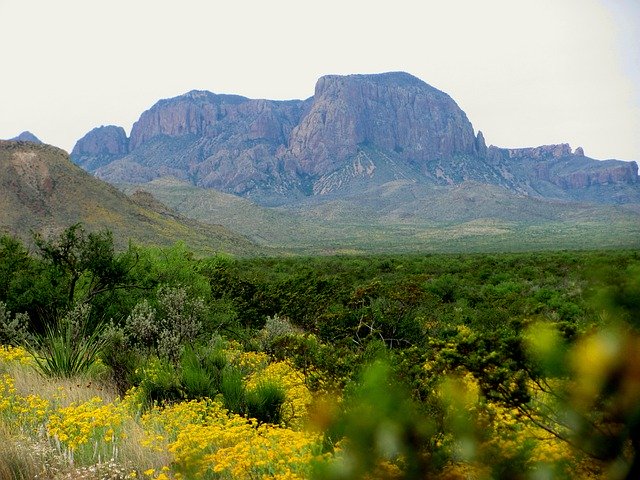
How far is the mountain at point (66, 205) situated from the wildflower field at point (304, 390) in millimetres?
58794

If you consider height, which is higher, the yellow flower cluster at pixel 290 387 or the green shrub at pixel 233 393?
the green shrub at pixel 233 393

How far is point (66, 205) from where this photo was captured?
74438 millimetres

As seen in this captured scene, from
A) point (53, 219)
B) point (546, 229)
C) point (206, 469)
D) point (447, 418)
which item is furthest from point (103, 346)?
point (546, 229)

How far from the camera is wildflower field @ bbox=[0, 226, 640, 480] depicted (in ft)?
6.75

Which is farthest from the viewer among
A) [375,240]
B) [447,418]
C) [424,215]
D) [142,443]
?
[424,215]

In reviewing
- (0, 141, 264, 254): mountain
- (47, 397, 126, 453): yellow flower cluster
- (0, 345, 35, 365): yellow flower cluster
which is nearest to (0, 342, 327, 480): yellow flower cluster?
(47, 397, 126, 453): yellow flower cluster

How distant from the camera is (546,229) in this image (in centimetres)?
12888

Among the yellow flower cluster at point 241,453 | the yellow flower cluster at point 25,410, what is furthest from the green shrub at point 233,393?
the yellow flower cluster at point 25,410

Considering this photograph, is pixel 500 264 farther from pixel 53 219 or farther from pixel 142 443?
pixel 53 219

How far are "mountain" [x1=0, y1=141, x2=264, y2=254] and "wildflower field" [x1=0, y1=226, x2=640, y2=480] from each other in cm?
5879

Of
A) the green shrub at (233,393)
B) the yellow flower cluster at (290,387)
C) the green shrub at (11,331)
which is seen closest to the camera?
the yellow flower cluster at (290,387)

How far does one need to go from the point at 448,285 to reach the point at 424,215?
139139mm

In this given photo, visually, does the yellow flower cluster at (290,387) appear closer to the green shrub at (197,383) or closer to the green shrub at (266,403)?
the green shrub at (266,403)

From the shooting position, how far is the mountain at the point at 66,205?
229ft
